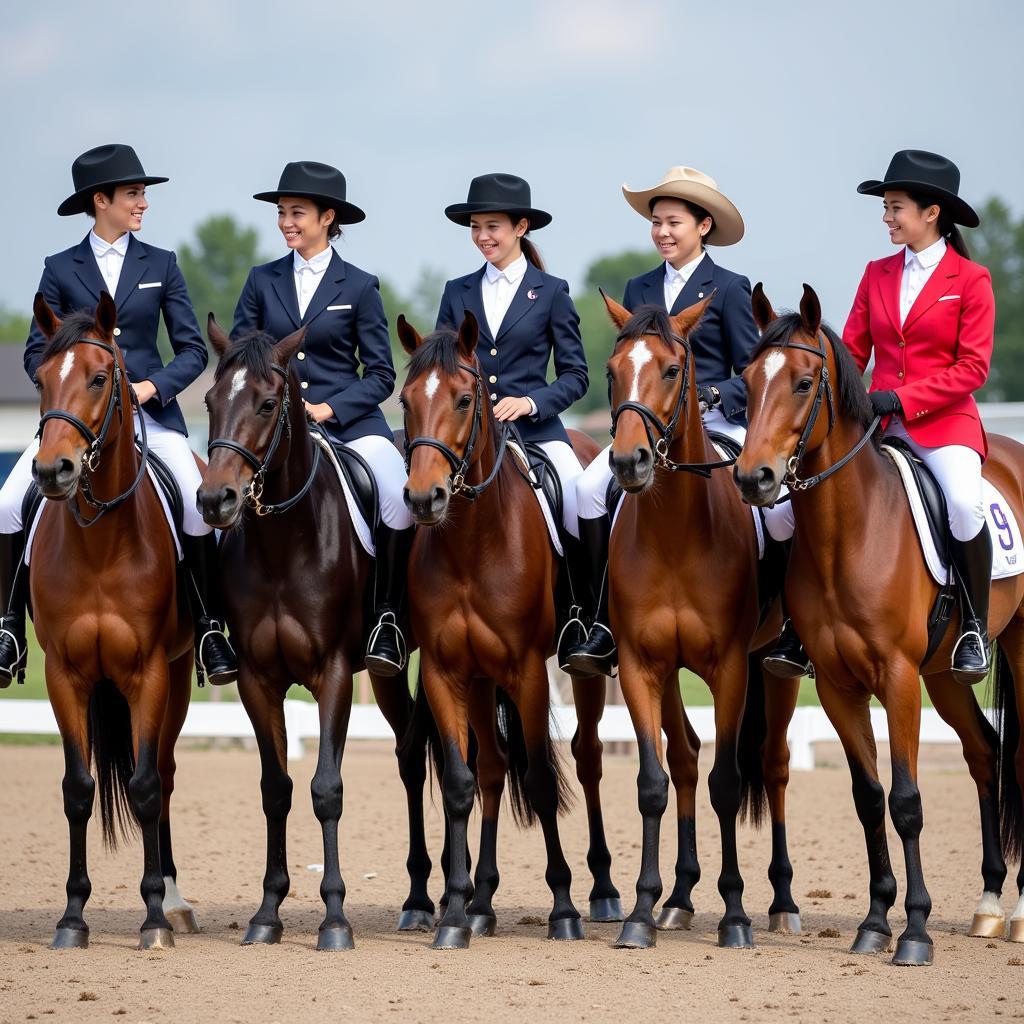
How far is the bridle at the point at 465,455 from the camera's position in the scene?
24.2 ft

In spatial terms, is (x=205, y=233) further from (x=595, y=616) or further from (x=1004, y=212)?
(x=595, y=616)

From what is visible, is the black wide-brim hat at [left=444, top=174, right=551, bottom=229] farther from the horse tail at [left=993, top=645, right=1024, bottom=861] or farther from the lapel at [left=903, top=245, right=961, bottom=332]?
the horse tail at [left=993, top=645, right=1024, bottom=861]

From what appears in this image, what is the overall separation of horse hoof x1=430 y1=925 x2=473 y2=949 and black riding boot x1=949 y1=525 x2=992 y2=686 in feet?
8.89

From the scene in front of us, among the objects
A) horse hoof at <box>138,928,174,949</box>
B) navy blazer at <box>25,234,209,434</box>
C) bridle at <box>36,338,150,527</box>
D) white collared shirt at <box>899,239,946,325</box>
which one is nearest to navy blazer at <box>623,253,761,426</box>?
white collared shirt at <box>899,239,946,325</box>

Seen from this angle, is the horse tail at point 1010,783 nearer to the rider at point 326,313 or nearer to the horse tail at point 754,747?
the horse tail at point 754,747

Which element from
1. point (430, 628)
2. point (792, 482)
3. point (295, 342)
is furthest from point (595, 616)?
point (295, 342)

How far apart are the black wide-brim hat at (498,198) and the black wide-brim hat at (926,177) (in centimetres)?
186

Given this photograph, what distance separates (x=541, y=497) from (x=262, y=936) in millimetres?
2617

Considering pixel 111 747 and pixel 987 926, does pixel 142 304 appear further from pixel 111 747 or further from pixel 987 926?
pixel 987 926

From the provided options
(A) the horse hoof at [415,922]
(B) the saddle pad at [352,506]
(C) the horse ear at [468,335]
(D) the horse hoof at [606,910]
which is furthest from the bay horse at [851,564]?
(A) the horse hoof at [415,922]

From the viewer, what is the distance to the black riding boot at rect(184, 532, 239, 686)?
8.08 meters

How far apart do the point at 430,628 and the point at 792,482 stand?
196 centimetres

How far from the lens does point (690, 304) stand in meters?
8.53

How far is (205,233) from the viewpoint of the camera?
329 feet
